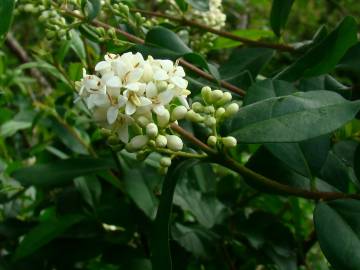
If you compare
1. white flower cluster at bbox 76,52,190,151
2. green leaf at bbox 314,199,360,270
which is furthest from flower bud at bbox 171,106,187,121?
green leaf at bbox 314,199,360,270

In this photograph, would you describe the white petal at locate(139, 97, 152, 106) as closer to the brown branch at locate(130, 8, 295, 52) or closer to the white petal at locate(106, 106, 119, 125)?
the white petal at locate(106, 106, 119, 125)

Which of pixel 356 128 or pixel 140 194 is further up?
pixel 356 128

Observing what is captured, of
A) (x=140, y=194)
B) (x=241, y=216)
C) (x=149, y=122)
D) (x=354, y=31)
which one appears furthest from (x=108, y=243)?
(x=354, y=31)

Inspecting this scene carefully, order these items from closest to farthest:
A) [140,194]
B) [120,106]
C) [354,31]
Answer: [120,106] < [354,31] < [140,194]

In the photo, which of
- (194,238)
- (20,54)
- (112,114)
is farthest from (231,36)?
(20,54)

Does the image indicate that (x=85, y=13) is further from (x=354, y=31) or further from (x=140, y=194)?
(x=354, y=31)

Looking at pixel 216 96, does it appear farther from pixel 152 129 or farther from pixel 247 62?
pixel 247 62

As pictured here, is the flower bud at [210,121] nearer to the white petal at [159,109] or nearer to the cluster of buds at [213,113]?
the cluster of buds at [213,113]
